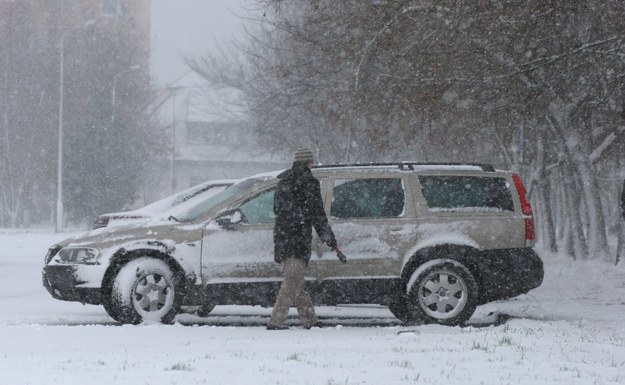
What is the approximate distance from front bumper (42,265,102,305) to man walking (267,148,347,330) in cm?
198

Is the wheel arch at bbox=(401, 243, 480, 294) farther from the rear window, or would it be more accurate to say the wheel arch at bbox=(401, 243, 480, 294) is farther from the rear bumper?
the rear window

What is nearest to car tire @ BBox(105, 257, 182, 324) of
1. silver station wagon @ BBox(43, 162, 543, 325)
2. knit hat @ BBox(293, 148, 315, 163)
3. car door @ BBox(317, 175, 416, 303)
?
silver station wagon @ BBox(43, 162, 543, 325)

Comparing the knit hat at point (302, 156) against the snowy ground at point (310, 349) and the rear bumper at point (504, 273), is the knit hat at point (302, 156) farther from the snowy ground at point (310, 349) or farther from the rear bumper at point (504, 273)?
the rear bumper at point (504, 273)

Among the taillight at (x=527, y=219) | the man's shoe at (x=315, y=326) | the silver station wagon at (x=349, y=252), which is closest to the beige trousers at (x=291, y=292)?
the man's shoe at (x=315, y=326)

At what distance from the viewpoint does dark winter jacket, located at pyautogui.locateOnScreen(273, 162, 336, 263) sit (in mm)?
10289

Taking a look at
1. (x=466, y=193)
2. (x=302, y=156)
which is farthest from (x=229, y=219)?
(x=466, y=193)

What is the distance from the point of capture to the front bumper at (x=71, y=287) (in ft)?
36.1

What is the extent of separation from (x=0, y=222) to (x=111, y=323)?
52.1 m

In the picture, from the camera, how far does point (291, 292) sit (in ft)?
33.9

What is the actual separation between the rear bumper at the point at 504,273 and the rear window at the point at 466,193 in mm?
534

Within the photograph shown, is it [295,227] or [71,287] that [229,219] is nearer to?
[295,227]

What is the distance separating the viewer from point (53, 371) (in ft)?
22.7

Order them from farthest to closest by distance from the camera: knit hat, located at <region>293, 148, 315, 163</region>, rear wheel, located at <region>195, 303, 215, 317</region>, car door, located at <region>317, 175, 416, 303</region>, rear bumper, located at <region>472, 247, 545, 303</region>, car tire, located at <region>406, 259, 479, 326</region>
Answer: rear wheel, located at <region>195, 303, 215, 317</region> → rear bumper, located at <region>472, 247, 545, 303</region> → car tire, located at <region>406, 259, 479, 326</region> → car door, located at <region>317, 175, 416, 303</region> → knit hat, located at <region>293, 148, 315, 163</region>

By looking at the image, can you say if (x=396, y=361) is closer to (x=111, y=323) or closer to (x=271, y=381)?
(x=271, y=381)
